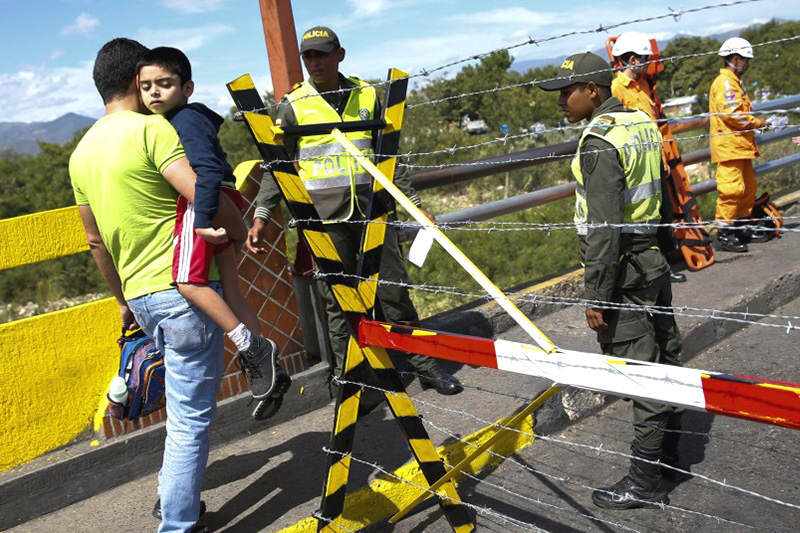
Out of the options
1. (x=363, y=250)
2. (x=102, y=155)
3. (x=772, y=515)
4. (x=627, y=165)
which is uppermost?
(x=102, y=155)

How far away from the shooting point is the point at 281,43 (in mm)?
4371

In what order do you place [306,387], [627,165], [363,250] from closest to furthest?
[363,250] → [627,165] → [306,387]

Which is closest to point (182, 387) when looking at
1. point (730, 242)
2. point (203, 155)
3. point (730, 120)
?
point (203, 155)

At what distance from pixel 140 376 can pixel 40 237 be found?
3.56 ft

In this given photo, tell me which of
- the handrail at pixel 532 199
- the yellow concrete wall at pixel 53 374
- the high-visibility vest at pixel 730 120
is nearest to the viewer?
the yellow concrete wall at pixel 53 374

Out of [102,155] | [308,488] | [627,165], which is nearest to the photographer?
[102,155]

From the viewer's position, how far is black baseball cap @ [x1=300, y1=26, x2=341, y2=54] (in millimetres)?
4066

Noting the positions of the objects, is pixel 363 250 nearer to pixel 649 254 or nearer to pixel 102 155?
pixel 102 155

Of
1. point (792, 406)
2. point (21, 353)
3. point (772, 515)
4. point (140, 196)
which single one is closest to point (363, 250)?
point (140, 196)

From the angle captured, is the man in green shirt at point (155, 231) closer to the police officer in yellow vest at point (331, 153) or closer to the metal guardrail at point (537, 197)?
the police officer in yellow vest at point (331, 153)

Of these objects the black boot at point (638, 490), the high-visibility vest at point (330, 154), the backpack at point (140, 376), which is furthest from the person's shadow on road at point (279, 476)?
the high-visibility vest at point (330, 154)

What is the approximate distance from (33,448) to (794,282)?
562 centimetres

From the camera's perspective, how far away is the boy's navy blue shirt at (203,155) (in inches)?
102

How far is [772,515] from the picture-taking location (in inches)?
129
